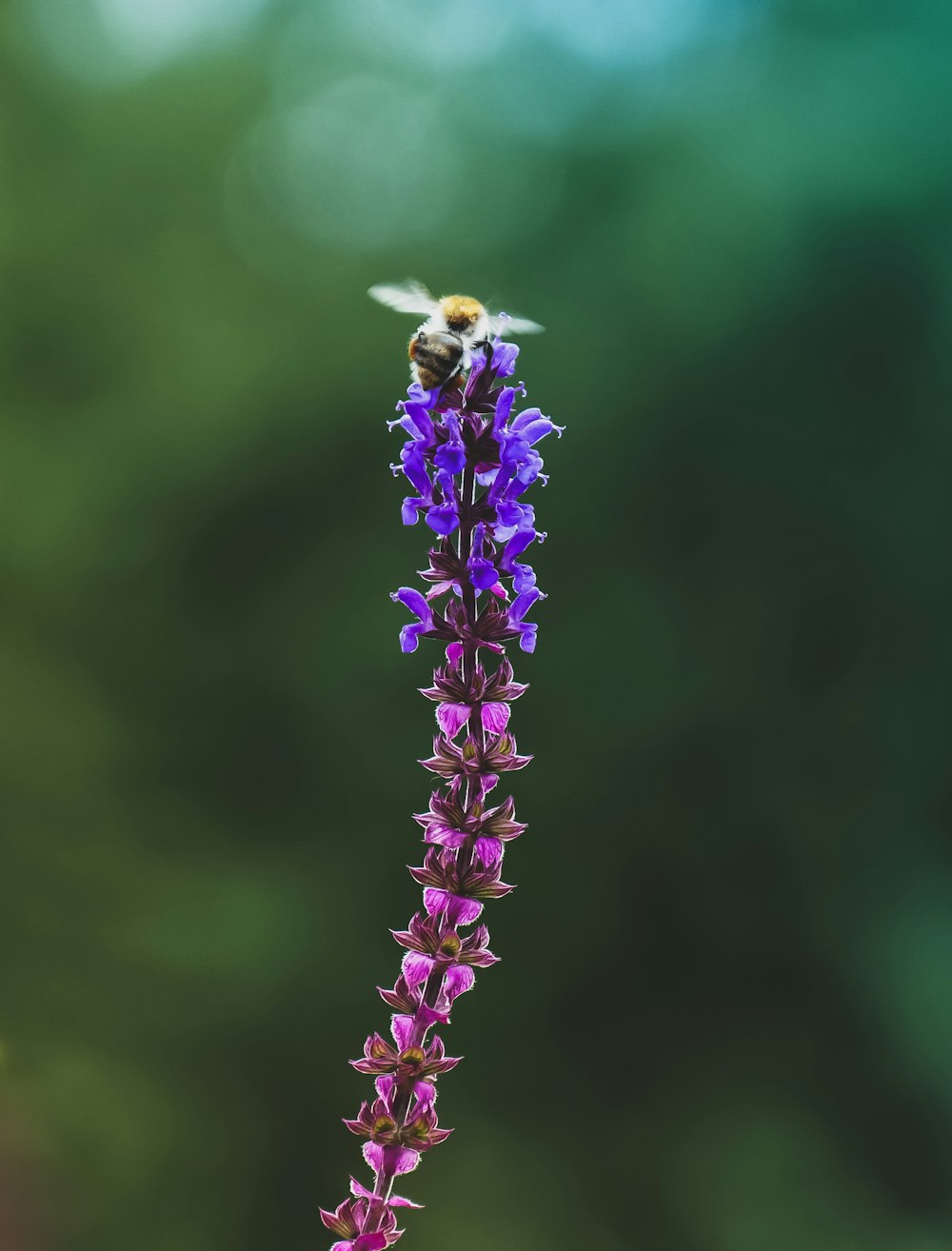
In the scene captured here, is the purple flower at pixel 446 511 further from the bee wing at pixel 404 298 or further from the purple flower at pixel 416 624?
the bee wing at pixel 404 298

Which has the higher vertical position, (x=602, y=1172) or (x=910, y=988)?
(x=910, y=988)

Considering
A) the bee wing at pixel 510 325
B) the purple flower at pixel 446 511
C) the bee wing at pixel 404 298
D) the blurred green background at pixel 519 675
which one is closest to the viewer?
the purple flower at pixel 446 511

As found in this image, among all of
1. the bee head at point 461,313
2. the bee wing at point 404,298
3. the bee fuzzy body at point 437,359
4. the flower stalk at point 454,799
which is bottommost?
Answer: the flower stalk at point 454,799

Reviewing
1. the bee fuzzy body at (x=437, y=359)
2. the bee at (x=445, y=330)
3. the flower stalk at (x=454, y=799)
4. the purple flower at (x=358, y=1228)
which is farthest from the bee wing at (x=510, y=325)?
the purple flower at (x=358, y=1228)

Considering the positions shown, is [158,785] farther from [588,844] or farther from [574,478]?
[574,478]

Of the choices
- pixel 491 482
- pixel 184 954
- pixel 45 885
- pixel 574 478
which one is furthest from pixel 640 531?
pixel 491 482

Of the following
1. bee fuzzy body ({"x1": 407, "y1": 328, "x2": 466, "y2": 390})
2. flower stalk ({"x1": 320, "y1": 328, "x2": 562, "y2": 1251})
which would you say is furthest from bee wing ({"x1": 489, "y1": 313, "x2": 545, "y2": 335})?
flower stalk ({"x1": 320, "y1": 328, "x2": 562, "y2": 1251})
